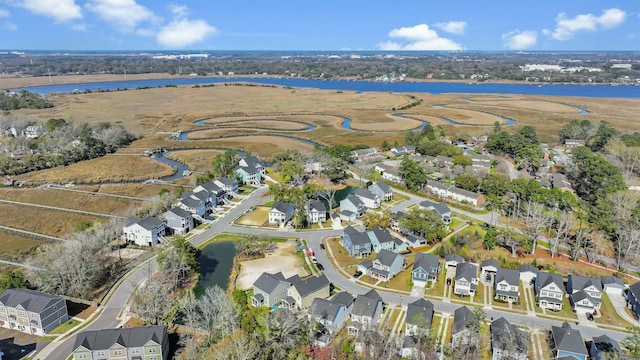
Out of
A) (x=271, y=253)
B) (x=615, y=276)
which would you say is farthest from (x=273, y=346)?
(x=615, y=276)

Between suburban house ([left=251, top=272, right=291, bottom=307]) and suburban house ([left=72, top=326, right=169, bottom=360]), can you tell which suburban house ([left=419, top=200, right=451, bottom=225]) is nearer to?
suburban house ([left=251, top=272, right=291, bottom=307])

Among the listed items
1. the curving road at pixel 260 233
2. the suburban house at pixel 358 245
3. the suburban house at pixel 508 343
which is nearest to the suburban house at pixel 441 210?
the suburban house at pixel 358 245

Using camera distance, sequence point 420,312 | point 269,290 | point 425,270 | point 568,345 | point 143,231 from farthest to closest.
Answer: point 143,231
point 425,270
point 269,290
point 420,312
point 568,345

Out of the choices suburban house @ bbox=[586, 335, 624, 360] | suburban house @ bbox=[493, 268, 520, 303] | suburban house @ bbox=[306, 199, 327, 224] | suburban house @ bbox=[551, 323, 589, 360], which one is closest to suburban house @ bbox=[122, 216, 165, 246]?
suburban house @ bbox=[306, 199, 327, 224]

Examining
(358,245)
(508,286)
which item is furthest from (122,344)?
(508,286)

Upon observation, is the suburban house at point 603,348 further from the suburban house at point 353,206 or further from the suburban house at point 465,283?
the suburban house at point 353,206

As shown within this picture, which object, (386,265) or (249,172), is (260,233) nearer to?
(386,265)

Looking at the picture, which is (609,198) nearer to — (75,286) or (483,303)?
(483,303)
